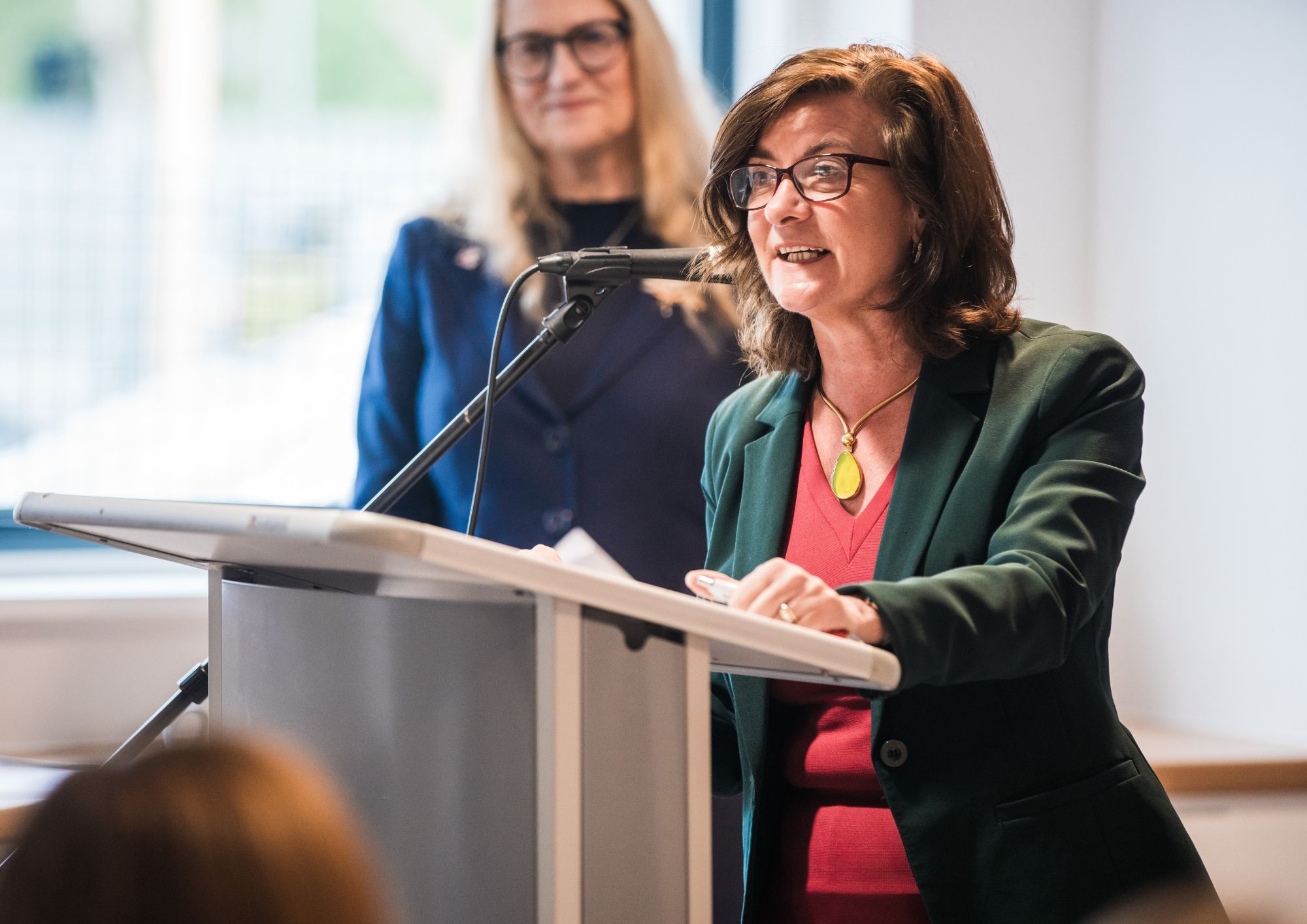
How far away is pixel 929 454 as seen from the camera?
129 cm

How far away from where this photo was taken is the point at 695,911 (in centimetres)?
89

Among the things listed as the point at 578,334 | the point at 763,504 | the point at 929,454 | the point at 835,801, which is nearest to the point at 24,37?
the point at 578,334

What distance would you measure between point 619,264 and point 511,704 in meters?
0.64

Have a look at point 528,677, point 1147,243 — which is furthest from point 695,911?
point 1147,243

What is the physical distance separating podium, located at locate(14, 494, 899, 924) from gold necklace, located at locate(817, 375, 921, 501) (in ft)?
1.24

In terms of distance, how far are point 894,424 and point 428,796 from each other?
27.3 inches

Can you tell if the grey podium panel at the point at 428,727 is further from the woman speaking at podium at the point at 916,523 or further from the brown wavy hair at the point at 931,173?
the brown wavy hair at the point at 931,173

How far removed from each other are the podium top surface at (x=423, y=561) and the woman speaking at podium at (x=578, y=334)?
1.30 meters

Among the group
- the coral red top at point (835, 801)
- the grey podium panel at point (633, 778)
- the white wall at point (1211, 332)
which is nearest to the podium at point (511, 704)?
the grey podium panel at point (633, 778)

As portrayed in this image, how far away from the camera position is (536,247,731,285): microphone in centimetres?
137

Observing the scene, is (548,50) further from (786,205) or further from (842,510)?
(842,510)

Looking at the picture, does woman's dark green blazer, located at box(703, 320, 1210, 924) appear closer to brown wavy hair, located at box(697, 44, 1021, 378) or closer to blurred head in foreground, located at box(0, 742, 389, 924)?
brown wavy hair, located at box(697, 44, 1021, 378)

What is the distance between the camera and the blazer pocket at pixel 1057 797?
116 cm

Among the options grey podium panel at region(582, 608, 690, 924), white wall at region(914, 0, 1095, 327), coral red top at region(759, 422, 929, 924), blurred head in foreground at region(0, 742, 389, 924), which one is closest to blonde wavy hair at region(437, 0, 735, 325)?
white wall at region(914, 0, 1095, 327)
